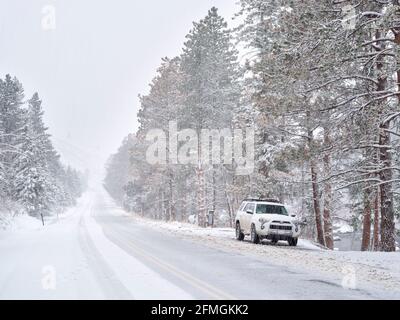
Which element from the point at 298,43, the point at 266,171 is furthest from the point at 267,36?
the point at 298,43

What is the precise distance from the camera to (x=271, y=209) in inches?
834

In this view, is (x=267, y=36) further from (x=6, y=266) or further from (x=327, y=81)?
(x=6, y=266)

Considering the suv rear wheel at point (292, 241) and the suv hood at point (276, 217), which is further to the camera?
the suv rear wheel at point (292, 241)

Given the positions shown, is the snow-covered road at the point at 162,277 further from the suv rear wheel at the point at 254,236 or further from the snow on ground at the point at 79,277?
the suv rear wheel at the point at 254,236

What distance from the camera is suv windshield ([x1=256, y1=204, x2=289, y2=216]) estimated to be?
21008 millimetres

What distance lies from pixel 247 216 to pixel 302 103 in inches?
265

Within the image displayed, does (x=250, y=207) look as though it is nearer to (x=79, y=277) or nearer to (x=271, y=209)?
(x=271, y=209)

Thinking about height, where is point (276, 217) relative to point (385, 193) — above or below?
below

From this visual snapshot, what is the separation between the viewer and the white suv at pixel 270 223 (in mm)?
20175

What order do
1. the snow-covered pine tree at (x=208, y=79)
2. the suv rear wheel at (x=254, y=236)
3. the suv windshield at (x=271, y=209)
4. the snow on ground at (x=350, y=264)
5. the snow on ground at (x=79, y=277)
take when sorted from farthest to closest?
the snow-covered pine tree at (x=208, y=79)
the suv windshield at (x=271, y=209)
the suv rear wheel at (x=254, y=236)
the snow on ground at (x=350, y=264)
the snow on ground at (x=79, y=277)

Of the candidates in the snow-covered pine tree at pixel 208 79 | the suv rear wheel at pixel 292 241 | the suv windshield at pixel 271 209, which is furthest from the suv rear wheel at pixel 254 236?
the snow-covered pine tree at pixel 208 79

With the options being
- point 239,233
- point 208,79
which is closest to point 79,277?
point 239,233
